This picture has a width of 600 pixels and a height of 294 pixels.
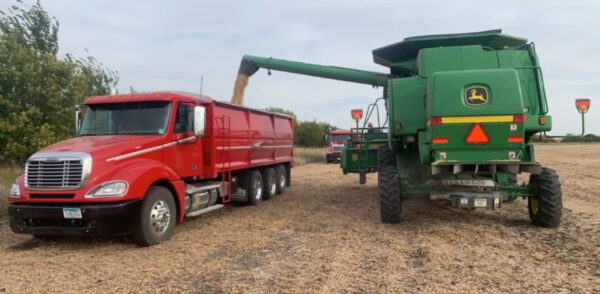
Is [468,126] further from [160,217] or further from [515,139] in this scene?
[160,217]

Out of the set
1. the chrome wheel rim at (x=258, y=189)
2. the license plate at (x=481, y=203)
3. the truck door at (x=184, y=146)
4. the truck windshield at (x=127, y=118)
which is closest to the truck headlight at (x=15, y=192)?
the truck windshield at (x=127, y=118)

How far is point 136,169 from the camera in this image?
6133 mm

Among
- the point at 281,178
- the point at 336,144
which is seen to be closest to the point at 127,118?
the point at 281,178

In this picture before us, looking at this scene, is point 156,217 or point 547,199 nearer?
point 156,217

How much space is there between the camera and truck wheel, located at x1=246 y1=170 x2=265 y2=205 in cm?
1025

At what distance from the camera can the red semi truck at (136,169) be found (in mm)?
5809

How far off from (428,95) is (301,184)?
8867 millimetres

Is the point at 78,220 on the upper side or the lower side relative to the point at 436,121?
lower

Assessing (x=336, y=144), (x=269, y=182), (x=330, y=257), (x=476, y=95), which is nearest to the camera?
(x=330, y=257)

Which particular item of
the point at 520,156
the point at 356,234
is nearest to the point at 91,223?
the point at 356,234

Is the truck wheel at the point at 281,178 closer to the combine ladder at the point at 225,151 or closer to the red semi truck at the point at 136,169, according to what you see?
the red semi truck at the point at 136,169

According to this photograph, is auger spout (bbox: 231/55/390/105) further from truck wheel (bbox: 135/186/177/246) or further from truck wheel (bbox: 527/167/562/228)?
truck wheel (bbox: 135/186/177/246)

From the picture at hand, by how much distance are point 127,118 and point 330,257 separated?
423 centimetres

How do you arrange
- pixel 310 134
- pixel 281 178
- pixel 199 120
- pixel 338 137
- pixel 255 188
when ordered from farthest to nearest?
pixel 310 134 < pixel 338 137 < pixel 281 178 < pixel 255 188 < pixel 199 120
